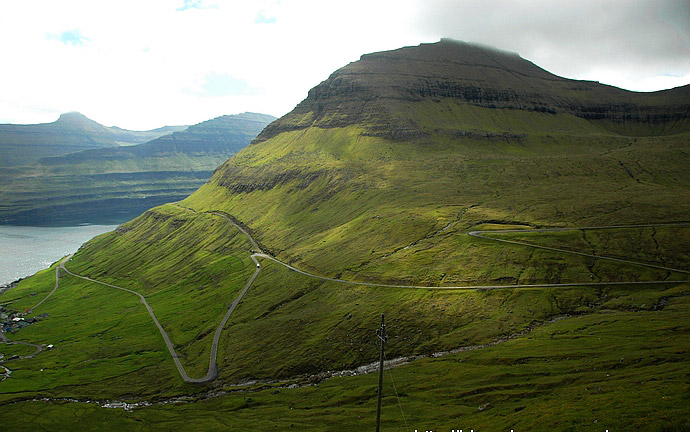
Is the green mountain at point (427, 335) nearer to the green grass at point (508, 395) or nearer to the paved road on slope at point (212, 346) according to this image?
the green grass at point (508, 395)

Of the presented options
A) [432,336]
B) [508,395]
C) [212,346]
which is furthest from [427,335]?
[212,346]

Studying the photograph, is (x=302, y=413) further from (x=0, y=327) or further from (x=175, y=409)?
(x=0, y=327)

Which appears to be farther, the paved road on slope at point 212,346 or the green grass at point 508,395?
the paved road on slope at point 212,346

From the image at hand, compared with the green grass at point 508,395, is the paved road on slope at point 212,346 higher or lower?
lower

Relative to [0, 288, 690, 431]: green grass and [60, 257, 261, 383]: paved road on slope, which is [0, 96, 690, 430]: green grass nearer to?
[0, 288, 690, 431]: green grass

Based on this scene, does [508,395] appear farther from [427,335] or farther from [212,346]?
[212,346]

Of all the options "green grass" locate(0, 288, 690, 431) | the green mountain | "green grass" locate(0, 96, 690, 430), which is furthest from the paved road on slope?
"green grass" locate(0, 288, 690, 431)

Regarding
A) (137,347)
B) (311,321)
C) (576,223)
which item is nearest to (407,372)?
(311,321)

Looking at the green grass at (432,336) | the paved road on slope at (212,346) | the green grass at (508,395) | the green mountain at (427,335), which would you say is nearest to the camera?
the green grass at (508,395)

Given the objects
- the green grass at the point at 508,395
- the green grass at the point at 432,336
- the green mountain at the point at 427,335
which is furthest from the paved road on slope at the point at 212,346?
the green grass at the point at 508,395

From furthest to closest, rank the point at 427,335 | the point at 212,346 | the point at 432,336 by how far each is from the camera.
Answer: the point at 212,346
the point at 427,335
the point at 432,336

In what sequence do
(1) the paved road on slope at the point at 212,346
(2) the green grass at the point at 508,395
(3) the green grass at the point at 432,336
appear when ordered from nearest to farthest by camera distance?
1. (2) the green grass at the point at 508,395
2. (3) the green grass at the point at 432,336
3. (1) the paved road on slope at the point at 212,346
